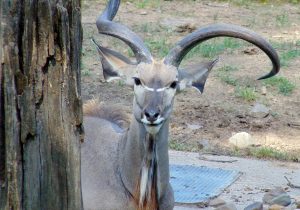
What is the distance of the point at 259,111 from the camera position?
30.6 ft

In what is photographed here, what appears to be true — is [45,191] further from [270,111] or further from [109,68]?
[270,111]

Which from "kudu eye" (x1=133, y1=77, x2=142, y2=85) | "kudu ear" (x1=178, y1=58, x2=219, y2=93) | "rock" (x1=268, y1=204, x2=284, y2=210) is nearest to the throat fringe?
"kudu eye" (x1=133, y1=77, x2=142, y2=85)

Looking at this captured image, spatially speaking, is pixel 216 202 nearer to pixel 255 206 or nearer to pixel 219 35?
pixel 255 206

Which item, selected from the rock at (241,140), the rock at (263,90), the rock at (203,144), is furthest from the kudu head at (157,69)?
the rock at (263,90)

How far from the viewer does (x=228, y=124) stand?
8.95 m

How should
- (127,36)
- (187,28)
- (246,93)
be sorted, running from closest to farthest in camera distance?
1. (127,36)
2. (246,93)
3. (187,28)

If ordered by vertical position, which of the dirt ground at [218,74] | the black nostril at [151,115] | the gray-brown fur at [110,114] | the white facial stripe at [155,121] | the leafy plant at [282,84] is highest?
the black nostril at [151,115]

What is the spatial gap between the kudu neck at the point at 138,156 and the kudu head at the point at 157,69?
0.45 feet

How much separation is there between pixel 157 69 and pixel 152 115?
41cm

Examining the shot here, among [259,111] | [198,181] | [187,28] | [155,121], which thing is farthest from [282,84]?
[155,121]

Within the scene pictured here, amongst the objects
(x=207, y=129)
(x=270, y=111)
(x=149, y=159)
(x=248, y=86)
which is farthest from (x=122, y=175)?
(x=248, y=86)

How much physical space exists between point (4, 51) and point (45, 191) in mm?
671

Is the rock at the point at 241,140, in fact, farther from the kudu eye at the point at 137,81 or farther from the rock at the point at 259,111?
the kudu eye at the point at 137,81

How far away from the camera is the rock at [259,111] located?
923cm
